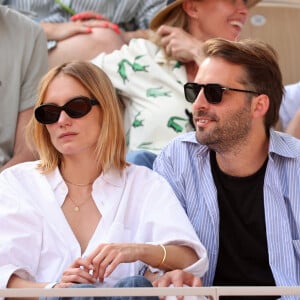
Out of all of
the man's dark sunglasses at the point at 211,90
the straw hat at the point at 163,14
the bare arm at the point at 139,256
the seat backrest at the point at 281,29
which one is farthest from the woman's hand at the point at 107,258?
the seat backrest at the point at 281,29

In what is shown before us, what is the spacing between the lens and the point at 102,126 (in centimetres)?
249

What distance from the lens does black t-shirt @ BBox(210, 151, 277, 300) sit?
2.51 m

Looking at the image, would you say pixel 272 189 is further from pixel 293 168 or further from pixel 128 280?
pixel 128 280

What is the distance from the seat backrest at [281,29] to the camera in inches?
155

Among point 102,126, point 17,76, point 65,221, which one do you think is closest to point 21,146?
point 17,76

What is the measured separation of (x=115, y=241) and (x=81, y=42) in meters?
1.40

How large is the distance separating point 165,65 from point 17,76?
581 mm

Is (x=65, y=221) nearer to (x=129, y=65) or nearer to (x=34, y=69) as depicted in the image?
(x=34, y=69)

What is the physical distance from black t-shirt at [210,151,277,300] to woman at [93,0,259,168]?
21.1 inches

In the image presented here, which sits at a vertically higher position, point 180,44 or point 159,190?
point 180,44

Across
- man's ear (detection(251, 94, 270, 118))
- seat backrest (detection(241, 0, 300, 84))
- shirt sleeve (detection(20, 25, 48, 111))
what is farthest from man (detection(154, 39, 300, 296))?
seat backrest (detection(241, 0, 300, 84))

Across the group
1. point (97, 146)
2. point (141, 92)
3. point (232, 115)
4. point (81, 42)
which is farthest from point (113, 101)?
point (81, 42)

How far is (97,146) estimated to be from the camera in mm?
2479

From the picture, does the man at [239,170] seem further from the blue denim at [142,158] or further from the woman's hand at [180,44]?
the woman's hand at [180,44]
